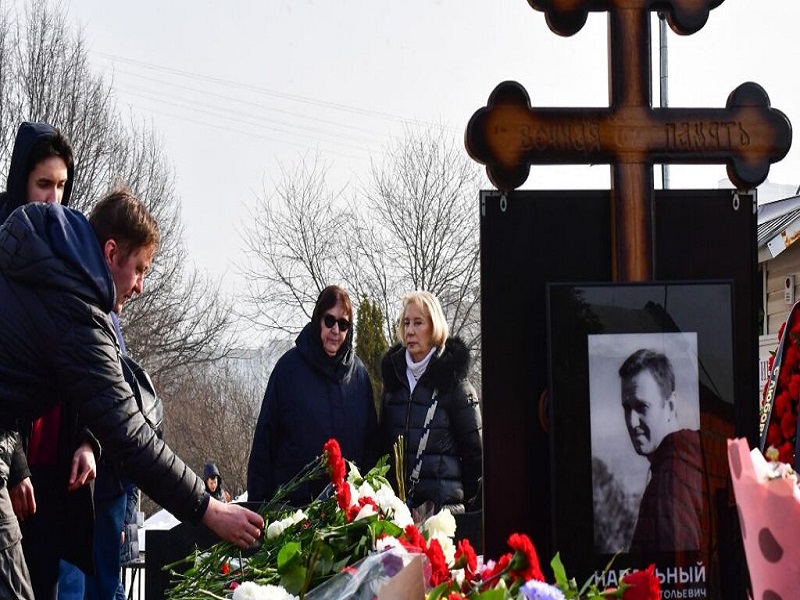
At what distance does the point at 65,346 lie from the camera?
2869mm

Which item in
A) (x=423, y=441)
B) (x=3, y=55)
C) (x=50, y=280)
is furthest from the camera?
(x=3, y=55)

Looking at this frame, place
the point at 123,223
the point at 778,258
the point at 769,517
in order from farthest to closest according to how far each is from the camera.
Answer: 1. the point at 778,258
2. the point at 123,223
3. the point at 769,517

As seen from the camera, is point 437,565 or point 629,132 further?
point 629,132

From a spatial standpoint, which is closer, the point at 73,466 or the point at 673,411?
the point at 673,411

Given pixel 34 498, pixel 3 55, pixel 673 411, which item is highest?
pixel 3 55

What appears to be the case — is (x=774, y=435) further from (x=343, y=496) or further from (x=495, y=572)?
(x=495, y=572)

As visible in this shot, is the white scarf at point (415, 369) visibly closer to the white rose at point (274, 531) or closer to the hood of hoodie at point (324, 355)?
the hood of hoodie at point (324, 355)

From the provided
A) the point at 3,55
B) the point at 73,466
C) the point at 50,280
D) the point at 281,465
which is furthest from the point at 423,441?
the point at 3,55

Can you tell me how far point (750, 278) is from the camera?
3199 millimetres

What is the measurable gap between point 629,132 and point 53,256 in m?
1.58

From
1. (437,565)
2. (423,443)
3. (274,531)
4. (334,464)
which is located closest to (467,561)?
(437,565)

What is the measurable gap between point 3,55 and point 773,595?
1733 cm

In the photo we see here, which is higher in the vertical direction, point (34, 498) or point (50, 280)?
point (50, 280)

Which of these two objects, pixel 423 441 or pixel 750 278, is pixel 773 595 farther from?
Result: pixel 423 441
